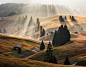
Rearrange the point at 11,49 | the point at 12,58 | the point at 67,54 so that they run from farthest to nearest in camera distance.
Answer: the point at 11,49, the point at 67,54, the point at 12,58

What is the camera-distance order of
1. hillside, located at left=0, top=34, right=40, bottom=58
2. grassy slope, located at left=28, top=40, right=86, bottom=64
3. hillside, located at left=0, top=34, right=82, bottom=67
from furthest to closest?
hillside, located at left=0, top=34, right=40, bottom=58
grassy slope, located at left=28, top=40, right=86, bottom=64
hillside, located at left=0, top=34, right=82, bottom=67

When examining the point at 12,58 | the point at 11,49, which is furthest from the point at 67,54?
the point at 11,49

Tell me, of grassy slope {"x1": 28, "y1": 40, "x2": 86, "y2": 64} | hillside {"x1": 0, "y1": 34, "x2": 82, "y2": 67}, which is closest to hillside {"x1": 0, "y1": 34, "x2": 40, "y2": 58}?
hillside {"x1": 0, "y1": 34, "x2": 82, "y2": 67}

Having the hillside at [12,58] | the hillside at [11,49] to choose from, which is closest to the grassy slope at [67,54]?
the hillside at [12,58]

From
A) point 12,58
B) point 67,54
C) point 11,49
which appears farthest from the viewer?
point 11,49

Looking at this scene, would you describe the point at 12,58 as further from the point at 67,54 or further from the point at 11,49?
the point at 11,49

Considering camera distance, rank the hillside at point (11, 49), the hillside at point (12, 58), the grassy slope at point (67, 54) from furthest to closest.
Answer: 1. the hillside at point (11, 49)
2. the grassy slope at point (67, 54)
3. the hillside at point (12, 58)

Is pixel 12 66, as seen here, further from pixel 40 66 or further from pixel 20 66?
pixel 40 66

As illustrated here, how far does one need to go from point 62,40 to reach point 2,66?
65.8 metres

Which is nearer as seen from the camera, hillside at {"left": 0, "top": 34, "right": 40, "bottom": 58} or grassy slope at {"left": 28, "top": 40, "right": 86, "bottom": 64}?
grassy slope at {"left": 28, "top": 40, "right": 86, "bottom": 64}

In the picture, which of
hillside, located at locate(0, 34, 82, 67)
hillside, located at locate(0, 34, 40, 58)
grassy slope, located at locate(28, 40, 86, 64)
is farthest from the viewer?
hillside, located at locate(0, 34, 40, 58)

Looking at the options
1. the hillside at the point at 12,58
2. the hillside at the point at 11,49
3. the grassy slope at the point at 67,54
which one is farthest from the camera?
the hillside at the point at 11,49

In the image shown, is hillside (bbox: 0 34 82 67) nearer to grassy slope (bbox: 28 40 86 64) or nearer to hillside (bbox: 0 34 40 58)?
hillside (bbox: 0 34 40 58)

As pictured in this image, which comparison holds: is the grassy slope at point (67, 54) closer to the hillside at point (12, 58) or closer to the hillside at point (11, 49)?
the hillside at point (12, 58)
